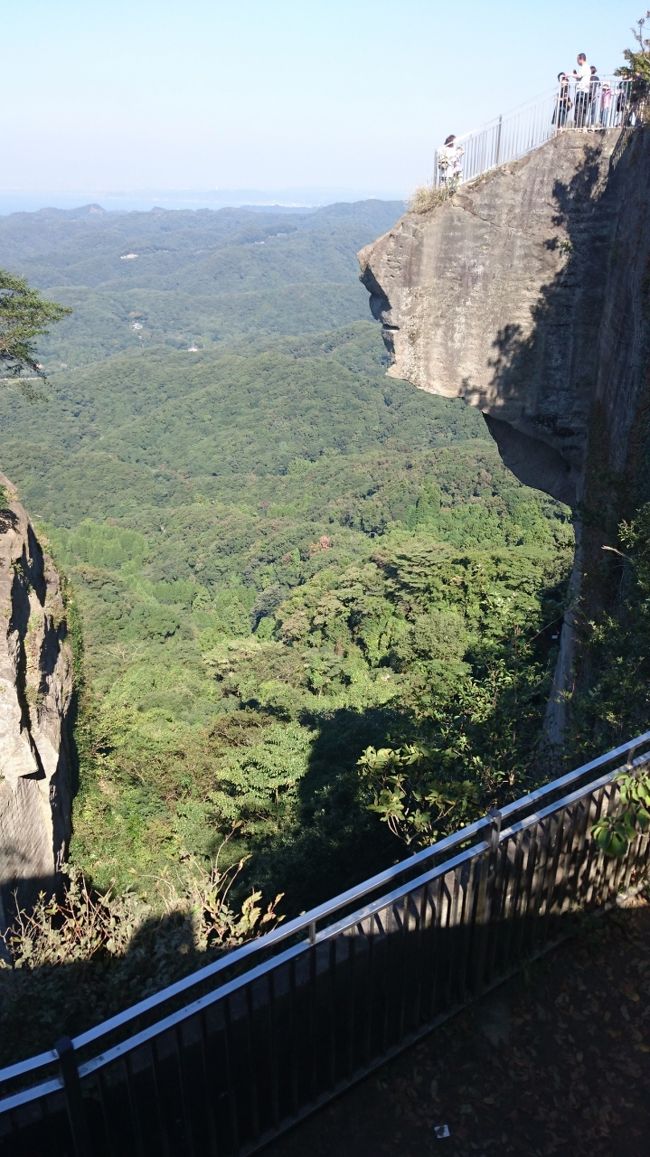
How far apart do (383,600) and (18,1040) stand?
1049 inches

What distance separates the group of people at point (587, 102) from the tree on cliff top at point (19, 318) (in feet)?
40.7

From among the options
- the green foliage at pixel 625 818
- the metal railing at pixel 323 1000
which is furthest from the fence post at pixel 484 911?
the green foliage at pixel 625 818

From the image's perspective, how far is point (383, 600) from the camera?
103 ft

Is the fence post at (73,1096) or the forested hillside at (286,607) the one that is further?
the forested hillside at (286,607)

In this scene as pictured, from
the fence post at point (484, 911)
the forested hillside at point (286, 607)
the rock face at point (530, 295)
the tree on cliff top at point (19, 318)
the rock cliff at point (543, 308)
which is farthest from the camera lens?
the tree on cliff top at point (19, 318)

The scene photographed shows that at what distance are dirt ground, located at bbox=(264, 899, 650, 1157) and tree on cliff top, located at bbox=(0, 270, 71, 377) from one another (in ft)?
61.6

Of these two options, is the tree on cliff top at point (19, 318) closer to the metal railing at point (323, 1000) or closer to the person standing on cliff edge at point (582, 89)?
the person standing on cliff edge at point (582, 89)

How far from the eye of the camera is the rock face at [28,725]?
1197 centimetres

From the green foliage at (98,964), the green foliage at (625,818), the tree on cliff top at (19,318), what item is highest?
the tree on cliff top at (19,318)

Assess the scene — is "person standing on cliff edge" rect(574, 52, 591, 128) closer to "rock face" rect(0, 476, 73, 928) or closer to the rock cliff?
the rock cliff

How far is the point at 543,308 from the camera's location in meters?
12.3

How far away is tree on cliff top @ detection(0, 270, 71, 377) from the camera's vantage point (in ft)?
62.8

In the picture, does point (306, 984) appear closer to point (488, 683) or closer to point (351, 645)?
point (488, 683)

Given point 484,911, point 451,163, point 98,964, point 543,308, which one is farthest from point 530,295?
point 98,964
